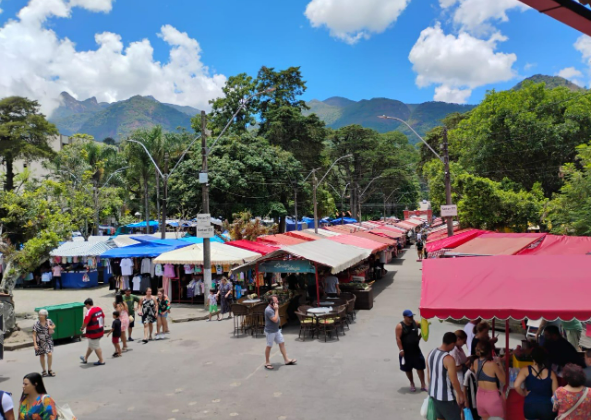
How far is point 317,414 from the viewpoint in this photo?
7.34 meters

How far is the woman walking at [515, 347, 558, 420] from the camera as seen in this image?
525 cm

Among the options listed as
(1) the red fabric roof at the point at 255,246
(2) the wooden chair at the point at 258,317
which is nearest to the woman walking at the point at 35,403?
(2) the wooden chair at the point at 258,317

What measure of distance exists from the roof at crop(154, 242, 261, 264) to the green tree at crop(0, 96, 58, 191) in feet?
120

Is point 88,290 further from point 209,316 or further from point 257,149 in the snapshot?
point 257,149

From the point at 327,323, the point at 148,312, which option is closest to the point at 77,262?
the point at 148,312

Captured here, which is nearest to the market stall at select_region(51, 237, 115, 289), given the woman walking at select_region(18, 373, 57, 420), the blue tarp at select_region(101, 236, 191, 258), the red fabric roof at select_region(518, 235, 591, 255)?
the blue tarp at select_region(101, 236, 191, 258)

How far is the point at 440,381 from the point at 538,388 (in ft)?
3.55

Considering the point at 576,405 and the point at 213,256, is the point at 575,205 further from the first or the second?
the point at 576,405

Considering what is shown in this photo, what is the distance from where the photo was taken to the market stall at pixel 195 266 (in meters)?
18.9

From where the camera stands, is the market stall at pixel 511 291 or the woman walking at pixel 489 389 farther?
the market stall at pixel 511 291

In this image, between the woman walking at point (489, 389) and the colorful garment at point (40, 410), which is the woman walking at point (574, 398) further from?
the colorful garment at point (40, 410)

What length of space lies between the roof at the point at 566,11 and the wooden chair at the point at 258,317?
11.2m

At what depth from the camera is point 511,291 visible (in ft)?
20.0

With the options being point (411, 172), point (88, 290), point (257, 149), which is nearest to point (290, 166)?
point (257, 149)
